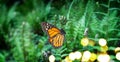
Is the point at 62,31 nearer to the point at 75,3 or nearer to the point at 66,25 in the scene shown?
the point at 66,25

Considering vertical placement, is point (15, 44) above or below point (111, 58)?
above

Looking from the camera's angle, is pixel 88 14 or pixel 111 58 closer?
pixel 111 58

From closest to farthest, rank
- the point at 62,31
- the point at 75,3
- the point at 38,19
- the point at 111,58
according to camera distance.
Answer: the point at 111,58, the point at 62,31, the point at 75,3, the point at 38,19

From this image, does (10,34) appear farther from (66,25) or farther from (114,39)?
(114,39)

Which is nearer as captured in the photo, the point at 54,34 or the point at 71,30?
the point at 54,34

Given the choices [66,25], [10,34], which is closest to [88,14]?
[66,25]

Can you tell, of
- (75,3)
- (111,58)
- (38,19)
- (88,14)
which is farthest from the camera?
(38,19)

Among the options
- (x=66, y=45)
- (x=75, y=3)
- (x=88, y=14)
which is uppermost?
(x=75, y=3)
